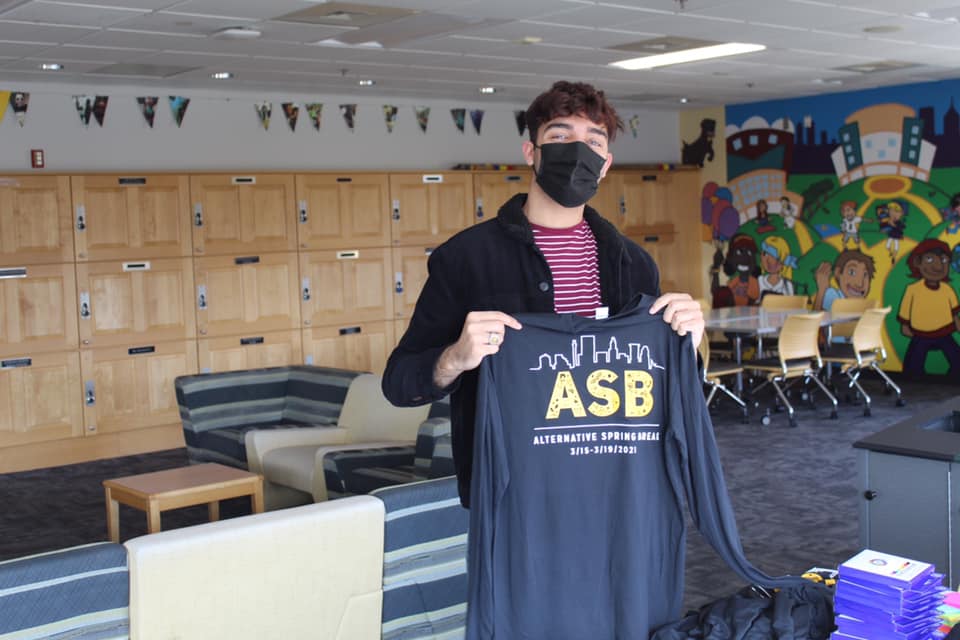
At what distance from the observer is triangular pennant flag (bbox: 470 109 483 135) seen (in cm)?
1127

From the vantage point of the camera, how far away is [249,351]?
9336 mm

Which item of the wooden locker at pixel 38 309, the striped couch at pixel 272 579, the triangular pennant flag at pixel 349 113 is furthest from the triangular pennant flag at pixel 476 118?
the striped couch at pixel 272 579

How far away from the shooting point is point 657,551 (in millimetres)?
2359

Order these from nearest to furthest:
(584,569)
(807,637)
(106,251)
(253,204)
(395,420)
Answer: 1. (584,569)
2. (807,637)
3. (395,420)
4. (106,251)
5. (253,204)

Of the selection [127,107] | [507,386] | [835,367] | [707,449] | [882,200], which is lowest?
[835,367]

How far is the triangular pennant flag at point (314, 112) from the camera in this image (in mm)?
10078

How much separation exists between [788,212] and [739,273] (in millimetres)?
951

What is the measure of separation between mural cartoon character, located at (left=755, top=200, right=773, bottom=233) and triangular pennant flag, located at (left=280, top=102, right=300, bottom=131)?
542 cm

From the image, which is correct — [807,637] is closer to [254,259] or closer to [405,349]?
[405,349]

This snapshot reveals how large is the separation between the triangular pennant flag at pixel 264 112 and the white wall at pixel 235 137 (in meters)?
0.04

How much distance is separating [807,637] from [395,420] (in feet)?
12.6

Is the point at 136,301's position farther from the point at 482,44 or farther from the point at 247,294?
the point at 482,44

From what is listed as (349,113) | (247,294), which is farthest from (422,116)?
(247,294)

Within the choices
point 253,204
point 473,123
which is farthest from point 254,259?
point 473,123
